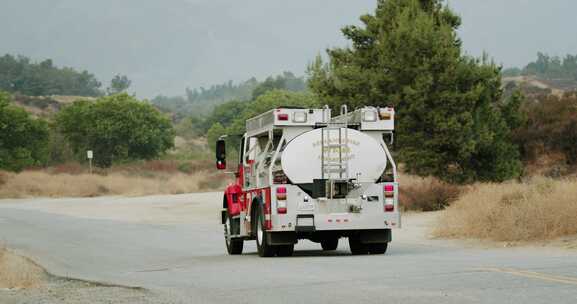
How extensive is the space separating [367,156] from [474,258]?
3.38m

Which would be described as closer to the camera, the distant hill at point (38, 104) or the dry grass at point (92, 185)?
the dry grass at point (92, 185)

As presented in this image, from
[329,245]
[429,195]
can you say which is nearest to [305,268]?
[329,245]

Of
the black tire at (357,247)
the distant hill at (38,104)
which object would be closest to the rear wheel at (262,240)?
the black tire at (357,247)

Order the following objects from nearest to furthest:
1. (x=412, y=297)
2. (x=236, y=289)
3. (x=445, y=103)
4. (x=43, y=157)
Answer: (x=412, y=297) < (x=236, y=289) < (x=445, y=103) < (x=43, y=157)

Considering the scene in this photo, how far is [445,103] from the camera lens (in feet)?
131

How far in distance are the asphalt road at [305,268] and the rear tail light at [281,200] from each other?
93 centimetres

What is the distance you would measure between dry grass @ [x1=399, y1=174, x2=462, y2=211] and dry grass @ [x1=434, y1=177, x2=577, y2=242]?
29.3 ft

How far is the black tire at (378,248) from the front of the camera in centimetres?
2127

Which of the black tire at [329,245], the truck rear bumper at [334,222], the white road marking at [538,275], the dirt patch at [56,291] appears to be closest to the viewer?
the white road marking at [538,275]

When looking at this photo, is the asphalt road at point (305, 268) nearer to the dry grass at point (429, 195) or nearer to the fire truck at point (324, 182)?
the fire truck at point (324, 182)

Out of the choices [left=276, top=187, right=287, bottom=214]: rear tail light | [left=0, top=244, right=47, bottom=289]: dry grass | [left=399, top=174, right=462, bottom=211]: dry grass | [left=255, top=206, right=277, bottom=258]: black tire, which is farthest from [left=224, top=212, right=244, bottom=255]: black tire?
[left=399, top=174, right=462, bottom=211]: dry grass

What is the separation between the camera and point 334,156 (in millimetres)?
20531

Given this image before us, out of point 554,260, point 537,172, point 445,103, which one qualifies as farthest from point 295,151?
point 537,172

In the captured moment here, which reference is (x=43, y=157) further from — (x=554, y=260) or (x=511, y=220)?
(x=554, y=260)
